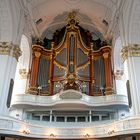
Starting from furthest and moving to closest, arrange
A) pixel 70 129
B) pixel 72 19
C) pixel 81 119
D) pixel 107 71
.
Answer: pixel 72 19, pixel 107 71, pixel 81 119, pixel 70 129

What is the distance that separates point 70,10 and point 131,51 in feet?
24.1

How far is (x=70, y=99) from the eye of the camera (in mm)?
15469

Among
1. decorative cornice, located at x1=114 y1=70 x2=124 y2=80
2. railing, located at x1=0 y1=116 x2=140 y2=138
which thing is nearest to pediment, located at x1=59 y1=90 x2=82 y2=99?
railing, located at x1=0 y1=116 x2=140 y2=138

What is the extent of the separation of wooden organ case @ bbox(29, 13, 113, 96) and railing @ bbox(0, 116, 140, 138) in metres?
2.81

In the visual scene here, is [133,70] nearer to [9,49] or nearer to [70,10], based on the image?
[9,49]

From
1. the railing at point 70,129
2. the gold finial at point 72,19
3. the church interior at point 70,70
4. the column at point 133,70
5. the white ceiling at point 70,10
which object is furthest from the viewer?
the gold finial at point 72,19

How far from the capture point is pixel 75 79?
1603cm

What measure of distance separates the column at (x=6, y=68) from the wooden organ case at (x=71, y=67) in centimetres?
326

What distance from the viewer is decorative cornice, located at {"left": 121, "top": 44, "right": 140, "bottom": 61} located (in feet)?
45.9

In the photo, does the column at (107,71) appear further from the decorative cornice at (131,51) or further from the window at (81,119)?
the decorative cornice at (131,51)

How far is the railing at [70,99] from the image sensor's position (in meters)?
15.4

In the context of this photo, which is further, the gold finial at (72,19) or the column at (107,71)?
the gold finial at (72,19)

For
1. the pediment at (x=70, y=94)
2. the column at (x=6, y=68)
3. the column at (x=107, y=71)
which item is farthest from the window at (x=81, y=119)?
the column at (x=6, y=68)

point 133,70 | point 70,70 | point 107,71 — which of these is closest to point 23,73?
point 70,70
